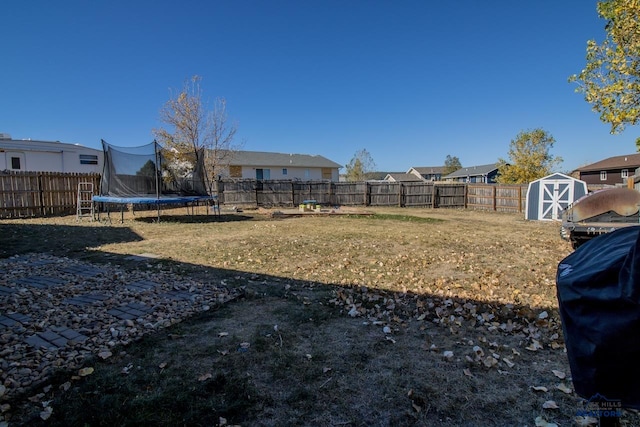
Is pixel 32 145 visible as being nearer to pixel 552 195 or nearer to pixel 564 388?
pixel 564 388

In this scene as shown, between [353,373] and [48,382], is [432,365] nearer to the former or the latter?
[353,373]

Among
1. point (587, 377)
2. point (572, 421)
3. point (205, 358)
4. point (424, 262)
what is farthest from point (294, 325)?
point (424, 262)

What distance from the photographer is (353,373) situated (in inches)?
99.7

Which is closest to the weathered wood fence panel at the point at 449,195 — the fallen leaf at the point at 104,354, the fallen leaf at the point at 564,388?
the fallen leaf at the point at 564,388

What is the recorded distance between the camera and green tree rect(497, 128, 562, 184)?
24.0 metres

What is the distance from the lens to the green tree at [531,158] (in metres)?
24.0

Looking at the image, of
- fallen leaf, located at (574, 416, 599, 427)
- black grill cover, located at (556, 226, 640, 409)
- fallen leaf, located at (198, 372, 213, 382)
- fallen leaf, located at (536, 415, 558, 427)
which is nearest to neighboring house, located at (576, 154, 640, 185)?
fallen leaf, located at (574, 416, 599, 427)

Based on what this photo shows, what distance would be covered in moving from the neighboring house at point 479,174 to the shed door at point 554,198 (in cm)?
3455

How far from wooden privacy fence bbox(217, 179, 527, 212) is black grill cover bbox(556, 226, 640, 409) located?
1921 cm

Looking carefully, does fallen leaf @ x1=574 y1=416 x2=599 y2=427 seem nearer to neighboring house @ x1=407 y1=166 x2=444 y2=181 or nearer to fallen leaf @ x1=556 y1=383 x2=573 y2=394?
fallen leaf @ x1=556 y1=383 x2=573 y2=394

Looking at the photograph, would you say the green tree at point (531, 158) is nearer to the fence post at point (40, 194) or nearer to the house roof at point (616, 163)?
the house roof at point (616, 163)

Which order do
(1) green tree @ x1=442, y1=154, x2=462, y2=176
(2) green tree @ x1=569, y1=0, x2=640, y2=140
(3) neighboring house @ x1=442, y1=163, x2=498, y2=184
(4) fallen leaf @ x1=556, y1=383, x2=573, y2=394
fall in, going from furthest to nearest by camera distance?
(1) green tree @ x1=442, y1=154, x2=462, y2=176
(3) neighboring house @ x1=442, y1=163, x2=498, y2=184
(2) green tree @ x1=569, y1=0, x2=640, y2=140
(4) fallen leaf @ x1=556, y1=383, x2=573, y2=394

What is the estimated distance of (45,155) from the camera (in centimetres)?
1962

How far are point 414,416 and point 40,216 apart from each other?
16.1 meters
